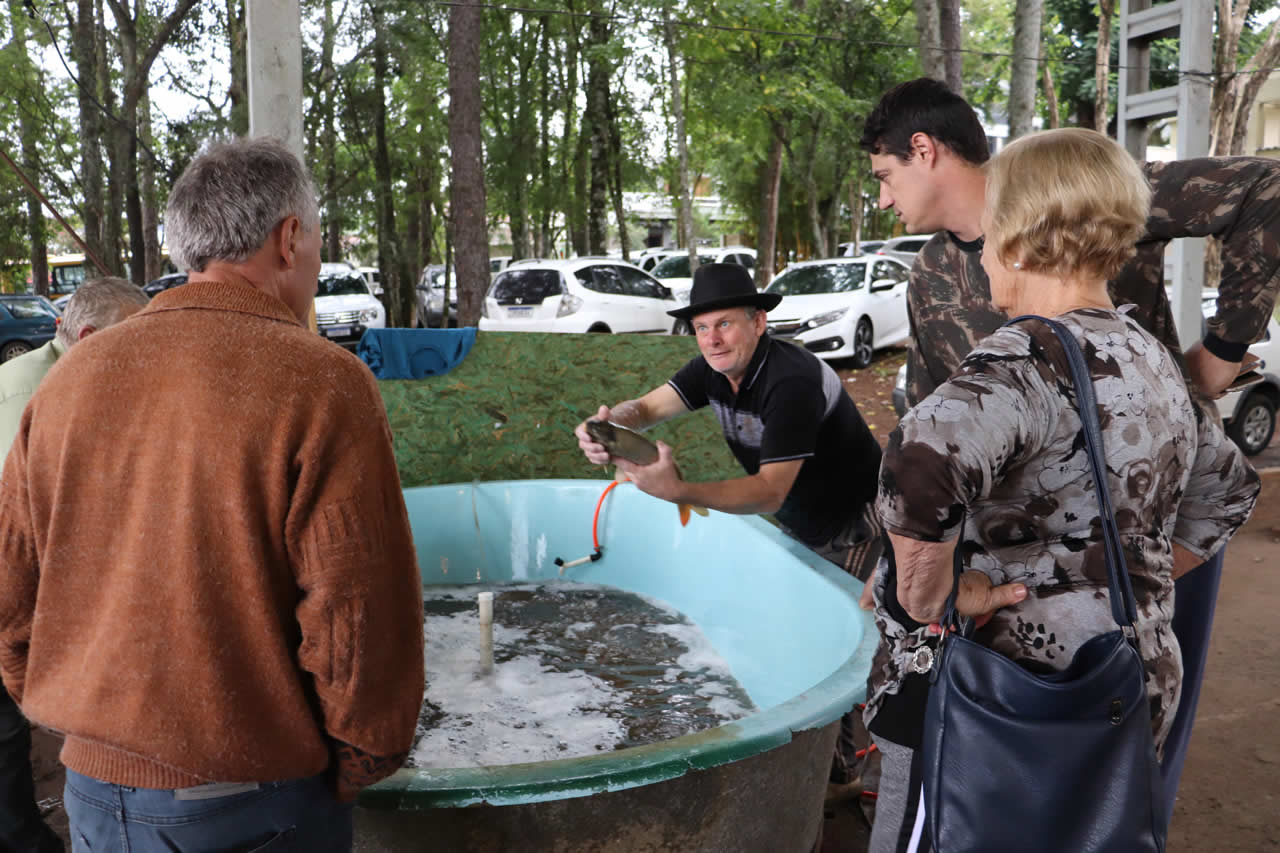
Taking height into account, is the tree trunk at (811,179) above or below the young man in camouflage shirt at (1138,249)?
above

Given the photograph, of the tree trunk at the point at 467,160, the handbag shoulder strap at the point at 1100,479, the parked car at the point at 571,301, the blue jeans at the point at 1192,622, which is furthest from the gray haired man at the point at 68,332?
the parked car at the point at 571,301

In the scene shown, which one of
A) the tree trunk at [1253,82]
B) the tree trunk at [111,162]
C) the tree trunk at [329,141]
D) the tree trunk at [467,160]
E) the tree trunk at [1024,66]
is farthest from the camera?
the tree trunk at [329,141]

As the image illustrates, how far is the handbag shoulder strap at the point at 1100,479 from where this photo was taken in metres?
1.43

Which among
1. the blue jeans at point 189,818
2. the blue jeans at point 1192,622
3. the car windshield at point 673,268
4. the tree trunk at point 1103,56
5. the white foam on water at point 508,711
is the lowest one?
the white foam on water at point 508,711

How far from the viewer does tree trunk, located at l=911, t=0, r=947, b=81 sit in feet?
37.1

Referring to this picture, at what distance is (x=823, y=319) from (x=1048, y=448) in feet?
39.2

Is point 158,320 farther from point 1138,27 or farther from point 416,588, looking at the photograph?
point 1138,27

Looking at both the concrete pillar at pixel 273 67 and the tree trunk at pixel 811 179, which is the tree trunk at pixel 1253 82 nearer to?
the tree trunk at pixel 811 179

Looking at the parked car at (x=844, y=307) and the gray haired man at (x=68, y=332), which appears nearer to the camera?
the gray haired man at (x=68, y=332)

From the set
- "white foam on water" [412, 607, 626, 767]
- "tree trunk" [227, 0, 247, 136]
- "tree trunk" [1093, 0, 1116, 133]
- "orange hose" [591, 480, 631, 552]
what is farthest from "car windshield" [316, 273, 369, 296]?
"white foam on water" [412, 607, 626, 767]

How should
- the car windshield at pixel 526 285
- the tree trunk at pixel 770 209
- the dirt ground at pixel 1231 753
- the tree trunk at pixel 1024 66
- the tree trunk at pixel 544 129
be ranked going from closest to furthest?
the dirt ground at pixel 1231 753 < the tree trunk at pixel 1024 66 < the car windshield at pixel 526 285 < the tree trunk at pixel 770 209 < the tree trunk at pixel 544 129

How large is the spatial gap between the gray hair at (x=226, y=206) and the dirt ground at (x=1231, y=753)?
279 cm

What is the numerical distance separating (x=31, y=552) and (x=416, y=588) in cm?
60

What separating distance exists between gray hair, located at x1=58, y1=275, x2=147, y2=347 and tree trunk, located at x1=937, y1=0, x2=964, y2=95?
11.3 meters
